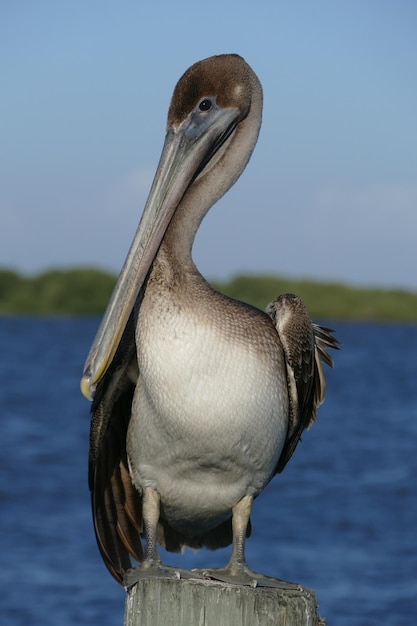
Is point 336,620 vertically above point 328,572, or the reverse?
point 328,572

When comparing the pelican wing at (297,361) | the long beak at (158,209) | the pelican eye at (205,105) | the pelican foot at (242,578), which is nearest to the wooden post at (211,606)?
the pelican foot at (242,578)

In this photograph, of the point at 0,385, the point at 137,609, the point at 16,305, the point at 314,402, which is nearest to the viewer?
the point at 137,609

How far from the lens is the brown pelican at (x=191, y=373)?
4.16 metres

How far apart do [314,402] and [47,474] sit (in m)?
14.1

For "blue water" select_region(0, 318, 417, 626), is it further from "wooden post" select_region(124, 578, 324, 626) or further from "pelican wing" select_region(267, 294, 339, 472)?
"wooden post" select_region(124, 578, 324, 626)

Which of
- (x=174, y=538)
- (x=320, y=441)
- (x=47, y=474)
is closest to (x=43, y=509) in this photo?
(x=47, y=474)

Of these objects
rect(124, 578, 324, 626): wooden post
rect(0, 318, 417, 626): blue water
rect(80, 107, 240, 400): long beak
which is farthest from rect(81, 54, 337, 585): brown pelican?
rect(0, 318, 417, 626): blue water

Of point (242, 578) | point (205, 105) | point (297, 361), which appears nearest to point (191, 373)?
point (297, 361)

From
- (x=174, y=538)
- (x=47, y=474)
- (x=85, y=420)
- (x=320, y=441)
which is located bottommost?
(x=174, y=538)

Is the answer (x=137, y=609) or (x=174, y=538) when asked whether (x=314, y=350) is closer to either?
(x=174, y=538)

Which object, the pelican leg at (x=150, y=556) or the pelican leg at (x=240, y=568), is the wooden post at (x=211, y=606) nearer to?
the pelican leg at (x=150, y=556)

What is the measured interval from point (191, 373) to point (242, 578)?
2.54 feet

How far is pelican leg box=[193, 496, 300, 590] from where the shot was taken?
159 inches

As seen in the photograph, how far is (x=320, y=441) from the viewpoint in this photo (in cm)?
2289
